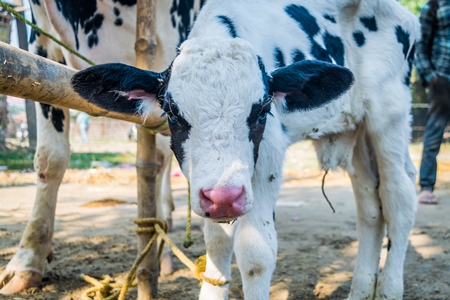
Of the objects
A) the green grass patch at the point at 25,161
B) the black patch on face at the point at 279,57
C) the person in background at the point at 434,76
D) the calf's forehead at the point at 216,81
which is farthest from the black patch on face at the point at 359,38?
the green grass patch at the point at 25,161

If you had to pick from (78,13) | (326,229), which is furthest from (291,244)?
(78,13)

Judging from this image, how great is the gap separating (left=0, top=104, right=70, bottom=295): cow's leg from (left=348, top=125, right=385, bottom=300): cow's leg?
80.8 inches

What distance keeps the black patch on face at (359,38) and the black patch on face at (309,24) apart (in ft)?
1.34

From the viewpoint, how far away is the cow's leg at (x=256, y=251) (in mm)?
2324

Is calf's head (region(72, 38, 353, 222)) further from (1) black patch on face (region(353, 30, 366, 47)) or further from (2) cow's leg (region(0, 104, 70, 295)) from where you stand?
(2) cow's leg (region(0, 104, 70, 295))

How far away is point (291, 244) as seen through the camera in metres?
4.43

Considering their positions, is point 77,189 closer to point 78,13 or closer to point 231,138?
point 78,13

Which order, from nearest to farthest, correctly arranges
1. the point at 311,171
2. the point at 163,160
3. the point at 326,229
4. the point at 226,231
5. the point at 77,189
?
the point at 226,231 < the point at 163,160 < the point at 326,229 < the point at 77,189 < the point at 311,171

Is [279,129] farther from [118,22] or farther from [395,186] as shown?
[118,22]

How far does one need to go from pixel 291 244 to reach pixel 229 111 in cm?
271

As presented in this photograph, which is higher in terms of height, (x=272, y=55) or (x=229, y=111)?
(x=272, y=55)

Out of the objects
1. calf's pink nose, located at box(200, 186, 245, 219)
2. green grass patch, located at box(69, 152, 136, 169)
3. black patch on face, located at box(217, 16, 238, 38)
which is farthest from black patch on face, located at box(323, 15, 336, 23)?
green grass patch, located at box(69, 152, 136, 169)

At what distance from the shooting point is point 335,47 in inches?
126

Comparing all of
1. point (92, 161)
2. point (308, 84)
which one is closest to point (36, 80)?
point (308, 84)
